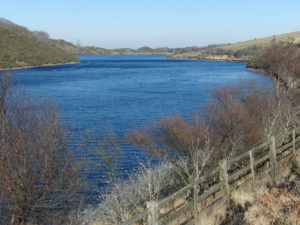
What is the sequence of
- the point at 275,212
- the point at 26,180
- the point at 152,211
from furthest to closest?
the point at 26,180, the point at 152,211, the point at 275,212

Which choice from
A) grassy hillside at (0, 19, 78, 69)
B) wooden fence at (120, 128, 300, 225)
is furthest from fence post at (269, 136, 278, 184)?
grassy hillside at (0, 19, 78, 69)

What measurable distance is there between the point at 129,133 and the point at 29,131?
13529 millimetres

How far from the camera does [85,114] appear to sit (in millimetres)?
45156

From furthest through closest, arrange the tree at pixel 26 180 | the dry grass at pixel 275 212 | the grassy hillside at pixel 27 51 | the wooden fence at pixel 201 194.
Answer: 1. the grassy hillside at pixel 27 51
2. the tree at pixel 26 180
3. the wooden fence at pixel 201 194
4. the dry grass at pixel 275 212

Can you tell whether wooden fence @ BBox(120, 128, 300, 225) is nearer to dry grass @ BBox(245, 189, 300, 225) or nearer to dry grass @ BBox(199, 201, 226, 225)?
dry grass @ BBox(199, 201, 226, 225)

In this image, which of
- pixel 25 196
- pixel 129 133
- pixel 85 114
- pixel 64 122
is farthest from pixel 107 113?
pixel 25 196

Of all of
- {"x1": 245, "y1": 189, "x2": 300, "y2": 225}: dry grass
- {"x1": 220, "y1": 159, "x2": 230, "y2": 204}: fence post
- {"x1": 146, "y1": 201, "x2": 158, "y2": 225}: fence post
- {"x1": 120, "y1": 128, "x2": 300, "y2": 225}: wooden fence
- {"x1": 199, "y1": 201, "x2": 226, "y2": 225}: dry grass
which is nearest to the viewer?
{"x1": 245, "y1": 189, "x2": 300, "y2": 225}: dry grass

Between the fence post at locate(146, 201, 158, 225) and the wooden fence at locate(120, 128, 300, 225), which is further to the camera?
the wooden fence at locate(120, 128, 300, 225)

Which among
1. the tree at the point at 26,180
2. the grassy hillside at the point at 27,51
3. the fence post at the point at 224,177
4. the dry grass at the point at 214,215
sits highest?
the grassy hillside at the point at 27,51

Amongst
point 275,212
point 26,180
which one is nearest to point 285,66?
point 26,180

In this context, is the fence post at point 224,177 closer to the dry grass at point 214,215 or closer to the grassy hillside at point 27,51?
the dry grass at point 214,215

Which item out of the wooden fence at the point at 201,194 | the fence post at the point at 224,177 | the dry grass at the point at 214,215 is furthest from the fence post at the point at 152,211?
the fence post at the point at 224,177

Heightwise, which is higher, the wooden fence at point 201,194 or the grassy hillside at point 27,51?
the grassy hillside at point 27,51

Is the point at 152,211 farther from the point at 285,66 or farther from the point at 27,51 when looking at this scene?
the point at 27,51
